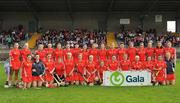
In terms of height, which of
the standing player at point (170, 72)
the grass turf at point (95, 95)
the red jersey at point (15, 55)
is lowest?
the grass turf at point (95, 95)

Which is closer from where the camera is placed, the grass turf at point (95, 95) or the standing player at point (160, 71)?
the grass turf at point (95, 95)

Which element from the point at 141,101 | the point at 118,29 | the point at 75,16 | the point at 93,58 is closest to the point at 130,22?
the point at 118,29

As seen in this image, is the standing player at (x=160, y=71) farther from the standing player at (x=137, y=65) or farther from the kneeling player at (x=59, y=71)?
the kneeling player at (x=59, y=71)

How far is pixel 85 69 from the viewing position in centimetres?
1431

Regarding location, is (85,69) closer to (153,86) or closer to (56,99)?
(153,86)

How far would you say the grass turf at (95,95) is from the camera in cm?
1054

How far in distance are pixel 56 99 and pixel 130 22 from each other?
102 feet

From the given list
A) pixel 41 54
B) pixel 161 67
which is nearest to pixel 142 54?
pixel 161 67

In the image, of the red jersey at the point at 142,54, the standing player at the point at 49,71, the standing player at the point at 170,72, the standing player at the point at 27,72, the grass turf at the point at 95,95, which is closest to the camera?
the grass turf at the point at 95,95

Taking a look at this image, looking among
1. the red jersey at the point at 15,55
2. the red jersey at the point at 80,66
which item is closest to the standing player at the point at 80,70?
the red jersey at the point at 80,66

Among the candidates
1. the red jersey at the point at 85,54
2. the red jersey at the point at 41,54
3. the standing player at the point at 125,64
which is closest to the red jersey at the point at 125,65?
the standing player at the point at 125,64

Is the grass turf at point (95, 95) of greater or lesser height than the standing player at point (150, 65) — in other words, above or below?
below

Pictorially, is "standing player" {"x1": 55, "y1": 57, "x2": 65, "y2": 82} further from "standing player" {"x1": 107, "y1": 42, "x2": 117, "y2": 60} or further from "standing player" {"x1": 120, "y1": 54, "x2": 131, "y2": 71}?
"standing player" {"x1": 120, "y1": 54, "x2": 131, "y2": 71}

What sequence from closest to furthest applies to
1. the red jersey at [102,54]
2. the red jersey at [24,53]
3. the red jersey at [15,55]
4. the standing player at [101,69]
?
the red jersey at [15,55] < the red jersey at [24,53] < the standing player at [101,69] < the red jersey at [102,54]
